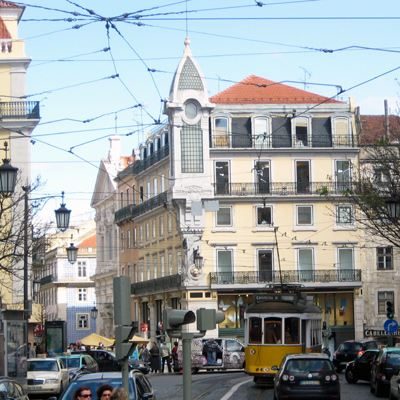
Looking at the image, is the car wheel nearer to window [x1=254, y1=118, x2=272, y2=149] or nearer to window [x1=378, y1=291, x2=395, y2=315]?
window [x1=378, y1=291, x2=395, y2=315]

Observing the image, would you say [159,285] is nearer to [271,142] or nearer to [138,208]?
[138,208]

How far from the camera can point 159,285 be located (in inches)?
3278

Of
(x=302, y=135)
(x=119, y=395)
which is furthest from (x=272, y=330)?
(x=302, y=135)

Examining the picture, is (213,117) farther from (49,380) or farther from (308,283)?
(49,380)

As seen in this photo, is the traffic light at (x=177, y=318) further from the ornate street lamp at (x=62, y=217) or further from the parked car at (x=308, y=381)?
the ornate street lamp at (x=62, y=217)

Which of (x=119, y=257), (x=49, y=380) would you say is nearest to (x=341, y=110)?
(x=119, y=257)

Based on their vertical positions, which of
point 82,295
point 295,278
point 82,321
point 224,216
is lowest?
point 82,321

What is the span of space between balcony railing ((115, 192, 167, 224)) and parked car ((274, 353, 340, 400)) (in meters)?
47.7

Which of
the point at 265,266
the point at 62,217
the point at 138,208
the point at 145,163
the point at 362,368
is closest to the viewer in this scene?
the point at 62,217

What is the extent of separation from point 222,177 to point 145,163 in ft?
37.7

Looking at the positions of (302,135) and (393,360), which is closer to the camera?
(393,360)

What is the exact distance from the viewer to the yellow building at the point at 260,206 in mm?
76750

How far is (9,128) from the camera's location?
163 feet

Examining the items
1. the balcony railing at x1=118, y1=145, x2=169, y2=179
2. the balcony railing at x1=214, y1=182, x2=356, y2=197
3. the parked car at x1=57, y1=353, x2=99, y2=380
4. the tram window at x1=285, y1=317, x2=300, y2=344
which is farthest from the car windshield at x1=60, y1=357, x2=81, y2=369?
the balcony railing at x1=118, y1=145, x2=169, y2=179
